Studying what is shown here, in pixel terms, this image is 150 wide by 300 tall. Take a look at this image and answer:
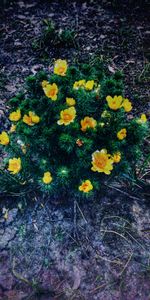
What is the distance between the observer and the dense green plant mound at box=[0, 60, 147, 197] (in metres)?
2.05

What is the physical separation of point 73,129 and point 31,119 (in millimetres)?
261

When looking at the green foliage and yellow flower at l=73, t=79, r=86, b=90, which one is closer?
yellow flower at l=73, t=79, r=86, b=90

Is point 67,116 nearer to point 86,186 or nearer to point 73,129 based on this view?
point 73,129

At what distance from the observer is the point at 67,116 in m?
1.99

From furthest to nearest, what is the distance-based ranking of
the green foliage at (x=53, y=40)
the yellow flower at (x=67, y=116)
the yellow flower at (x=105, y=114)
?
the green foliage at (x=53, y=40) → the yellow flower at (x=105, y=114) → the yellow flower at (x=67, y=116)

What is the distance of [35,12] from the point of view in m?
4.14

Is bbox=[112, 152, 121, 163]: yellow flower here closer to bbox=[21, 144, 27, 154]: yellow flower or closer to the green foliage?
bbox=[21, 144, 27, 154]: yellow flower

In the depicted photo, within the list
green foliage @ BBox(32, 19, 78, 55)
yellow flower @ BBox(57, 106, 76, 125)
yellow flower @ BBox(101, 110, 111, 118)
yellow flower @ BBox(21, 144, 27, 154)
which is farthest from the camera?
green foliage @ BBox(32, 19, 78, 55)

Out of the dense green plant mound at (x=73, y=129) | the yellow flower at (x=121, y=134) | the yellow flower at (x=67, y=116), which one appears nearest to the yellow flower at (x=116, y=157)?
the dense green plant mound at (x=73, y=129)

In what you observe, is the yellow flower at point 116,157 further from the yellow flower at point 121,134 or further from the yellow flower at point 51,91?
the yellow flower at point 51,91

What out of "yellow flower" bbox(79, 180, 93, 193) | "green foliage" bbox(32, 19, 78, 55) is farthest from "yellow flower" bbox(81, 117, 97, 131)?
"green foliage" bbox(32, 19, 78, 55)

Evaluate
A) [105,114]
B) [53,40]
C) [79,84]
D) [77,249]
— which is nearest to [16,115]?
[79,84]

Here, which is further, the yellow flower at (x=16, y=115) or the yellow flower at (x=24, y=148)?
the yellow flower at (x=24, y=148)

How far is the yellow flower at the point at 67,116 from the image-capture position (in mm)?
1975
